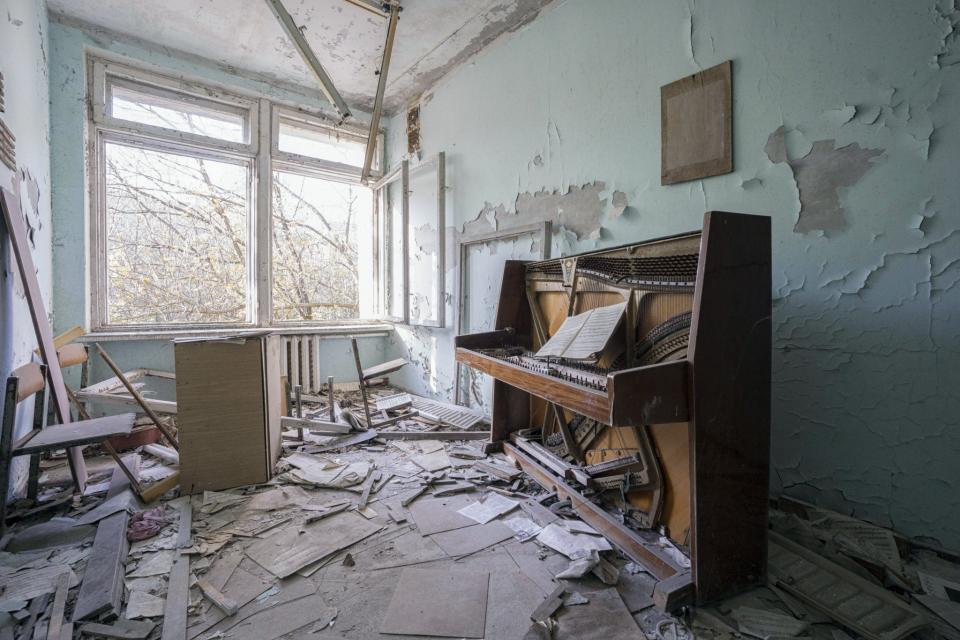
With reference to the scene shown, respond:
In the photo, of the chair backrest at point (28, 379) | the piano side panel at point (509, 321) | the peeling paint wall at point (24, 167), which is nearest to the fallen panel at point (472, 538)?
the piano side panel at point (509, 321)

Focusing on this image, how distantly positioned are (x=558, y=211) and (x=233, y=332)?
117 inches

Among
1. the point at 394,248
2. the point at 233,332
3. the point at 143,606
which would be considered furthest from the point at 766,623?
the point at 394,248

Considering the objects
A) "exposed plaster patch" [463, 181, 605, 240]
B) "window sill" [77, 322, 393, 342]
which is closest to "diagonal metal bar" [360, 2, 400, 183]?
"exposed plaster patch" [463, 181, 605, 240]

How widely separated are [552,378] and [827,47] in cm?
179

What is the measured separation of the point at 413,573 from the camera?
1.78 metres

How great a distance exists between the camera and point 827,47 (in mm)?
Answer: 1826

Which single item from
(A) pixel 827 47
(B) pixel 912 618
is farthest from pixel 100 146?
(B) pixel 912 618

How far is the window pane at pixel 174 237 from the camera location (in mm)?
4094

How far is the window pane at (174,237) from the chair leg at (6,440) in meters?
2.50

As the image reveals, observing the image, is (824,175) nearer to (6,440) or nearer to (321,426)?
(321,426)

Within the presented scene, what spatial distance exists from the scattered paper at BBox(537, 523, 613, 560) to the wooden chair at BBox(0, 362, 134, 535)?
204 centimetres

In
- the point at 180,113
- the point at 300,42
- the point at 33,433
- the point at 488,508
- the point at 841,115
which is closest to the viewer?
A: the point at 841,115

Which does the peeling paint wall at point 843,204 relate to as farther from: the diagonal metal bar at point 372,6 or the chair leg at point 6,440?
the chair leg at point 6,440

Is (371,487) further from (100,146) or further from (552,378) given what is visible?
(100,146)
